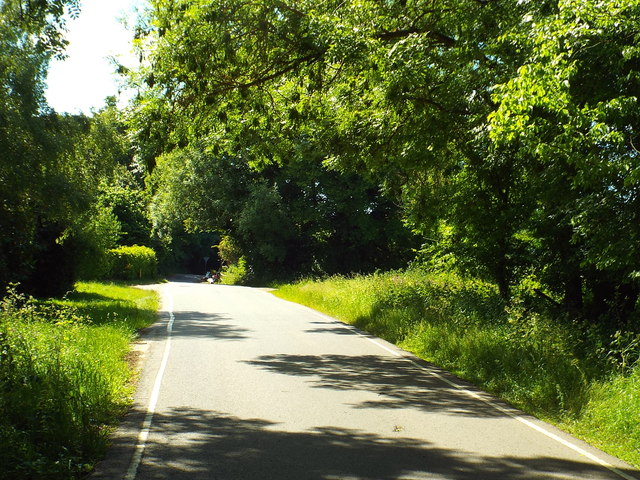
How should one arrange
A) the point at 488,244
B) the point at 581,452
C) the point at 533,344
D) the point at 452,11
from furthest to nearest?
1. the point at 488,244
2. the point at 452,11
3. the point at 533,344
4. the point at 581,452

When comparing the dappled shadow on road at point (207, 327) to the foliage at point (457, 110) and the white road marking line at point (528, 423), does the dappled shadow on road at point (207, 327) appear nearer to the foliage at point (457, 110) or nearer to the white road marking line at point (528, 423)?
the white road marking line at point (528, 423)

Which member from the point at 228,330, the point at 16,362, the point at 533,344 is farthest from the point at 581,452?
the point at 228,330

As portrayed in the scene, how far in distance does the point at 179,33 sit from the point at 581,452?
9.01m

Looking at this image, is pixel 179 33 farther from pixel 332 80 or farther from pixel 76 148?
pixel 76 148

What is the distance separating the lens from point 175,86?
12.3 meters

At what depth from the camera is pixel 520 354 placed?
10.9 metres

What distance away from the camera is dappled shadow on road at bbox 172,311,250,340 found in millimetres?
15923

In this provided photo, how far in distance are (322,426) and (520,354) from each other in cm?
452

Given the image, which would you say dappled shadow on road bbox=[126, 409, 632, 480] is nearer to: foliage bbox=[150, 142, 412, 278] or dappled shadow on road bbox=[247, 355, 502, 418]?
dappled shadow on road bbox=[247, 355, 502, 418]

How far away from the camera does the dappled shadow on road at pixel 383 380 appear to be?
8.93m

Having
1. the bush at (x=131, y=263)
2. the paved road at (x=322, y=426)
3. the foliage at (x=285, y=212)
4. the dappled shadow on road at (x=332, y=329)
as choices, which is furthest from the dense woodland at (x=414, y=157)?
the foliage at (x=285, y=212)

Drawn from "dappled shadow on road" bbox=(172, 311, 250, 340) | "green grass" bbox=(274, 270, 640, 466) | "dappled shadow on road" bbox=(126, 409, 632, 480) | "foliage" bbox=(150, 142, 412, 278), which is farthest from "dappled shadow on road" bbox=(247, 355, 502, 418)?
"foliage" bbox=(150, 142, 412, 278)

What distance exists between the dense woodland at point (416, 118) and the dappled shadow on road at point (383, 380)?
2.79 metres

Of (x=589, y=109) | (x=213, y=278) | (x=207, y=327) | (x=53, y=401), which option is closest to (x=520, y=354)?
(x=589, y=109)
